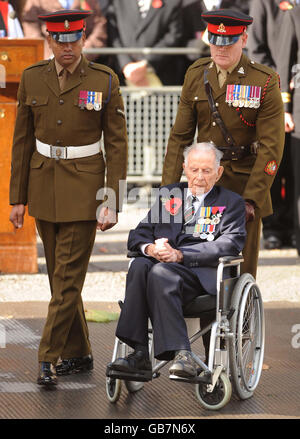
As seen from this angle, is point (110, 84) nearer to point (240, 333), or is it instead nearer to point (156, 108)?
point (240, 333)

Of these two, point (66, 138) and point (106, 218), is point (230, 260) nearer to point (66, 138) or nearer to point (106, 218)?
point (106, 218)

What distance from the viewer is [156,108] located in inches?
535

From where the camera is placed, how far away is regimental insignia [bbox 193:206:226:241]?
6020mm

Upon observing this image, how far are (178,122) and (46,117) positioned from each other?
0.76m

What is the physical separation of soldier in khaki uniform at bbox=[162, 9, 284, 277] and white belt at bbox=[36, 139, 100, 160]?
47cm

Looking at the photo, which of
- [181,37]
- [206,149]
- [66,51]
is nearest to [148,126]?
[181,37]

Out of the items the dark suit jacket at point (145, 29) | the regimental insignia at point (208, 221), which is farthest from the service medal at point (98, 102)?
the dark suit jacket at point (145, 29)

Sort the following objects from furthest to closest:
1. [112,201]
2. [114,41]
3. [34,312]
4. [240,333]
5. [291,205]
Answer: [114,41] < [291,205] < [34,312] < [112,201] < [240,333]

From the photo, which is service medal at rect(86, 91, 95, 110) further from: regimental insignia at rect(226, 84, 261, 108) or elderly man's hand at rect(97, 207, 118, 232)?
regimental insignia at rect(226, 84, 261, 108)

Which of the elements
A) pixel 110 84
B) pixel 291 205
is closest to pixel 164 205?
pixel 110 84

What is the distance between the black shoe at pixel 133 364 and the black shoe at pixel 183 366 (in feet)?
0.59

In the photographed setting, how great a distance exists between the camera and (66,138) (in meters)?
6.29

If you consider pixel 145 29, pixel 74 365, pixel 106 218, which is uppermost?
pixel 106 218

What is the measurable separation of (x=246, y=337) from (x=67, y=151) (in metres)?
1.36
